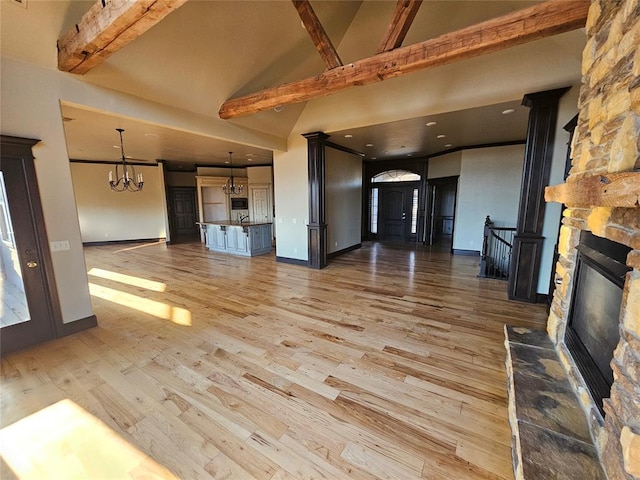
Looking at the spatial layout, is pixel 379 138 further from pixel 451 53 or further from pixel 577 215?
pixel 577 215

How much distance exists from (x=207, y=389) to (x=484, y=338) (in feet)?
9.23

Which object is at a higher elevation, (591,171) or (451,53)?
(451,53)

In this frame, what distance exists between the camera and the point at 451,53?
2541 millimetres

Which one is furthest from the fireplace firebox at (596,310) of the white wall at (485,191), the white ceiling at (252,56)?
the white wall at (485,191)

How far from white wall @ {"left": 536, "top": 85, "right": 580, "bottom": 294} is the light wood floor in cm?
55

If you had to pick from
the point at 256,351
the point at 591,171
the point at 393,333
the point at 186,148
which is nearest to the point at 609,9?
the point at 591,171

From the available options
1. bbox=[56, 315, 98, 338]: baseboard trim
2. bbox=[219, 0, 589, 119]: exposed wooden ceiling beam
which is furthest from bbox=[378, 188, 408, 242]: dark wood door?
bbox=[56, 315, 98, 338]: baseboard trim

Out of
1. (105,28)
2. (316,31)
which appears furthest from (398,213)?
(105,28)

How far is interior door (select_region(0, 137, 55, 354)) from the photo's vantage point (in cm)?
257

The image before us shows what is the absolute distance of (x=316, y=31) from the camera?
9.93 feet

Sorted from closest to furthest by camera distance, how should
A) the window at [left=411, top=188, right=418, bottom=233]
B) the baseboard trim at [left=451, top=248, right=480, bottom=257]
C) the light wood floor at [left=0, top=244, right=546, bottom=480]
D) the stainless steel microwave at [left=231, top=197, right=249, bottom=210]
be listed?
the light wood floor at [left=0, top=244, right=546, bottom=480], the baseboard trim at [left=451, top=248, right=480, bottom=257], the window at [left=411, top=188, right=418, bottom=233], the stainless steel microwave at [left=231, top=197, right=249, bottom=210]

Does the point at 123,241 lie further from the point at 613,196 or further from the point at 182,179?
the point at 613,196

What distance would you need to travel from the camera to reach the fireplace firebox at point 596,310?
1.38 m

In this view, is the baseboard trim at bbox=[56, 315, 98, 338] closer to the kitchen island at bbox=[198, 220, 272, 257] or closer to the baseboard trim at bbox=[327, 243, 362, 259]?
the kitchen island at bbox=[198, 220, 272, 257]
